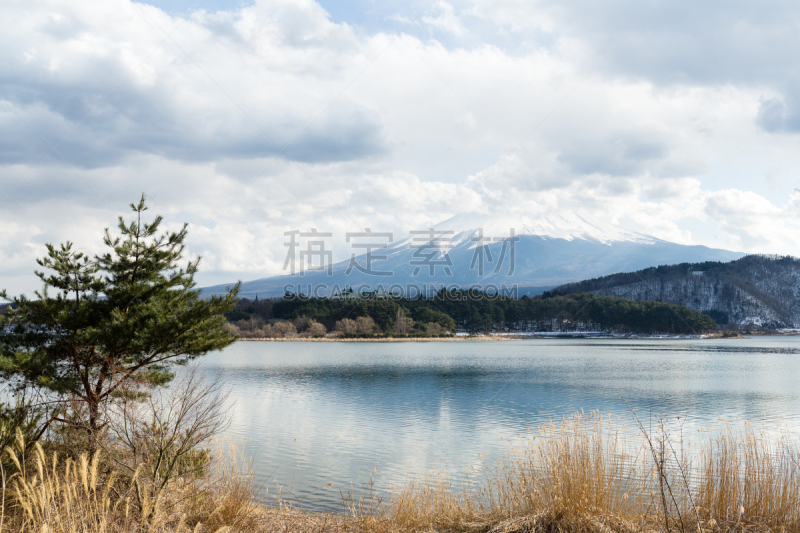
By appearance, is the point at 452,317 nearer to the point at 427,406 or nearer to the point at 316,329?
the point at 316,329

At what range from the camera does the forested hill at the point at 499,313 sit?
91.3m

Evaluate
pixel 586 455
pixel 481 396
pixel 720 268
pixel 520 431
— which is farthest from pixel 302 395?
pixel 720 268

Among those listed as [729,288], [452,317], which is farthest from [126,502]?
[729,288]

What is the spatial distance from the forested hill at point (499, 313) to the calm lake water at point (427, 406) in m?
50.5

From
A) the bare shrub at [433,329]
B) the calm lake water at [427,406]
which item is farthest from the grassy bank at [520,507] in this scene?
the bare shrub at [433,329]

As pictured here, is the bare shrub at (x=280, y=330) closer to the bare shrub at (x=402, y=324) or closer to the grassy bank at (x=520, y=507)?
the bare shrub at (x=402, y=324)

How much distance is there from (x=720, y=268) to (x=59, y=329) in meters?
188

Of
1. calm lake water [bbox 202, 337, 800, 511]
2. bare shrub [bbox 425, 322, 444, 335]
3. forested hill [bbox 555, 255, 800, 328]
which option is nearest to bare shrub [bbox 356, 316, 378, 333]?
bare shrub [bbox 425, 322, 444, 335]

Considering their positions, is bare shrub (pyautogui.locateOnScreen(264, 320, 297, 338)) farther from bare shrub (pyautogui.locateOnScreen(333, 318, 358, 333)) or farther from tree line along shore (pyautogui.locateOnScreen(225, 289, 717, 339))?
bare shrub (pyautogui.locateOnScreen(333, 318, 358, 333))

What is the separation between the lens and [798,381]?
2980cm

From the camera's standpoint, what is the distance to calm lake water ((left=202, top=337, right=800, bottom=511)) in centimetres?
Result: 1233

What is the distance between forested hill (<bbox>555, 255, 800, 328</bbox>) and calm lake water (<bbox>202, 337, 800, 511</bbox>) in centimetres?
12621

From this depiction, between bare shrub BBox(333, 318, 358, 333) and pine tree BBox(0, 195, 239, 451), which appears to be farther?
bare shrub BBox(333, 318, 358, 333)

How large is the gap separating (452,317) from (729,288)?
9743 centimetres
